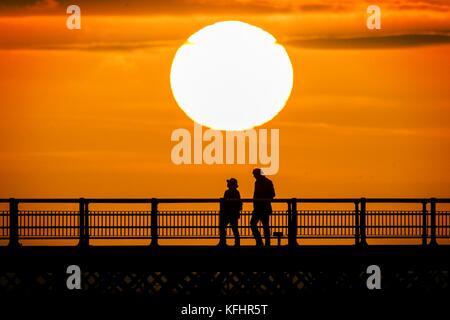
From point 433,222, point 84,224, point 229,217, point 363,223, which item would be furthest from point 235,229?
point 433,222

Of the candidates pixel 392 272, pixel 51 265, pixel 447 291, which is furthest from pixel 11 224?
pixel 447 291

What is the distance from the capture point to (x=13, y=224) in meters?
39.8

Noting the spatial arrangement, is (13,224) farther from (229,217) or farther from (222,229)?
(229,217)

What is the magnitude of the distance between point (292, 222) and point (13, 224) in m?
7.37

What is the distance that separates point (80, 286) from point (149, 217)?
139 inches

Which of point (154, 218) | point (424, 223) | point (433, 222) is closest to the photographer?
point (154, 218)

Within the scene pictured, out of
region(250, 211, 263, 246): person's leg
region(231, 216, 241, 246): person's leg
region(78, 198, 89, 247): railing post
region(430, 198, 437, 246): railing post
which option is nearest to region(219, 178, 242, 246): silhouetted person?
region(231, 216, 241, 246): person's leg

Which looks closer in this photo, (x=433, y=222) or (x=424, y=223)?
(x=433, y=222)

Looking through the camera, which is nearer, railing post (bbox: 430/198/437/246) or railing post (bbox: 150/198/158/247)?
railing post (bbox: 150/198/158/247)

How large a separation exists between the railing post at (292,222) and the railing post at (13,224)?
720cm

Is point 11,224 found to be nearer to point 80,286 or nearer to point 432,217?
point 80,286

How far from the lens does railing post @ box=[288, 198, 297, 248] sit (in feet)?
131

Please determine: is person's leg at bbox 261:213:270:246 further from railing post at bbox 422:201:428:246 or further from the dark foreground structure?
railing post at bbox 422:201:428:246
